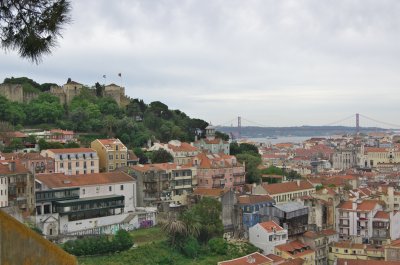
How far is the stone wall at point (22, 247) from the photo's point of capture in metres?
3.89

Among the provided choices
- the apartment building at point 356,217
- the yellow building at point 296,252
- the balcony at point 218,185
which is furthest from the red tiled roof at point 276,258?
the balcony at point 218,185

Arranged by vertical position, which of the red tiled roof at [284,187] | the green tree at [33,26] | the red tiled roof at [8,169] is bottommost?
the red tiled roof at [284,187]

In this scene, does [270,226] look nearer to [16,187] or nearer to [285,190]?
[285,190]

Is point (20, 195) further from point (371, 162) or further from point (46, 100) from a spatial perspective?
point (371, 162)

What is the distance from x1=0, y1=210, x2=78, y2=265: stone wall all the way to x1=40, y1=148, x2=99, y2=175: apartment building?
36.4 m

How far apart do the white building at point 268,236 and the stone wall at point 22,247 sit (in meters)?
31.3

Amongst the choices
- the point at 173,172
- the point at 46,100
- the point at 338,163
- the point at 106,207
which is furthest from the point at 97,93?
the point at 338,163

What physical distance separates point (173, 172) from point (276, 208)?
7622 millimetres

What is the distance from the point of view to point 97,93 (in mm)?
65312

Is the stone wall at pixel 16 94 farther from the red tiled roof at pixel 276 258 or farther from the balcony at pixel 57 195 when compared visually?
the red tiled roof at pixel 276 258

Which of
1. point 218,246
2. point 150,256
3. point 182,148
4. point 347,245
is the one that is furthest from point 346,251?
point 182,148

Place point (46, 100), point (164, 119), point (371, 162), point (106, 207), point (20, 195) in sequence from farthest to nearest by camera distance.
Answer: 1. point (371, 162)
2. point (164, 119)
3. point (46, 100)
4. point (106, 207)
5. point (20, 195)

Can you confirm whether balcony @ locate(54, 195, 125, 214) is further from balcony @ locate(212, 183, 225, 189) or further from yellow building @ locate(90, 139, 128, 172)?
balcony @ locate(212, 183, 225, 189)

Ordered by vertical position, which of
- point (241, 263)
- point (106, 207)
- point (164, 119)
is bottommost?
point (241, 263)
